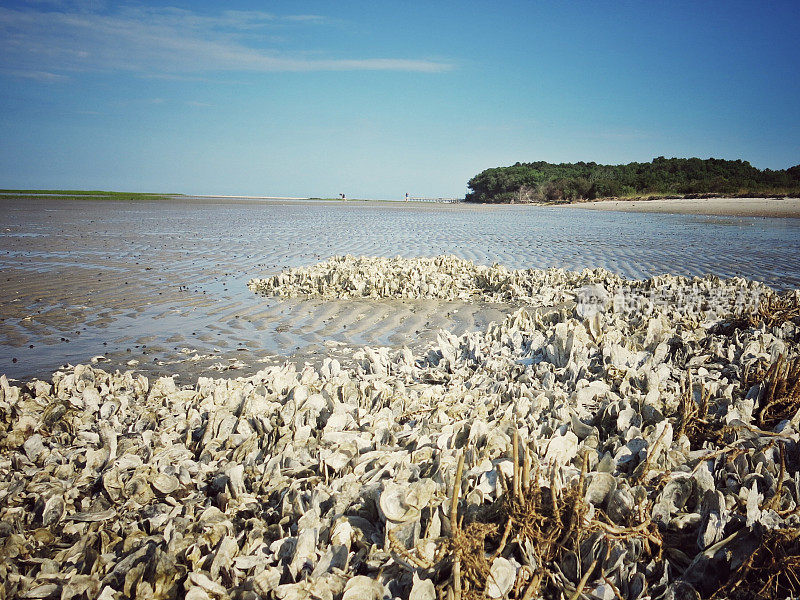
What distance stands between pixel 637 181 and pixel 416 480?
2741 inches

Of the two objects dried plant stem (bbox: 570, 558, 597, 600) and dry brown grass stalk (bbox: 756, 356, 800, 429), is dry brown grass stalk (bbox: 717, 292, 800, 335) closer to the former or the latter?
dry brown grass stalk (bbox: 756, 356, 800, 429)

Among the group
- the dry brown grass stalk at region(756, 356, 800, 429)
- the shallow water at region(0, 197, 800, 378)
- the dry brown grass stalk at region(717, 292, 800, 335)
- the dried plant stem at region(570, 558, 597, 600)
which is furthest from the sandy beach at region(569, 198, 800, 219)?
the dried plant stem at region(570, 558, 597, 600)

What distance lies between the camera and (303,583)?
78.1 inches

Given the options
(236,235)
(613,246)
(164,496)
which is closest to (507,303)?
(164,496)

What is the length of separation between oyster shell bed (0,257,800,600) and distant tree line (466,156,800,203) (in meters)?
50.8

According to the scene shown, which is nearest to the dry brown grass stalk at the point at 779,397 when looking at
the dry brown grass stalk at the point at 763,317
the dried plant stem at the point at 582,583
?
the dried plant stem at the point at 582,583

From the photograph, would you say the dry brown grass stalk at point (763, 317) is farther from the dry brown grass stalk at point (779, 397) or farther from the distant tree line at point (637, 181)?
the distant tree line at point (637, 181)

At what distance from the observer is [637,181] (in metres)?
63.4

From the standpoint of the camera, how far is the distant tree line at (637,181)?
49375 millimetres

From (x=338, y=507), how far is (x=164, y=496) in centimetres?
105

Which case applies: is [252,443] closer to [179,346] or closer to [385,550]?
[385,550]

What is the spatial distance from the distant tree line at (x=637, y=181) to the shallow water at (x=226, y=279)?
107 ft

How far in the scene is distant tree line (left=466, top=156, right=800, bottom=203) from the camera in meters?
49.4

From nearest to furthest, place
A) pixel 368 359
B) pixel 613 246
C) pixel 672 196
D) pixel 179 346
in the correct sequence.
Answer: pixel 368 359 → pixel 179 346 → pixel 613 246 → pixel 672 196
